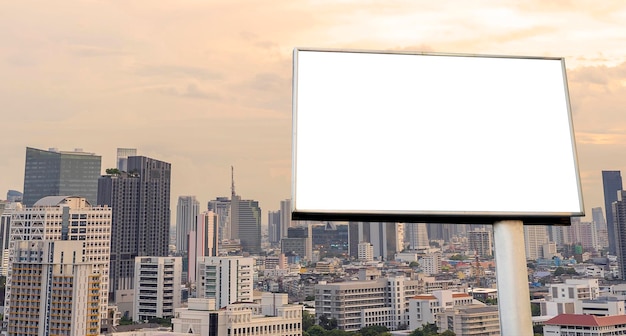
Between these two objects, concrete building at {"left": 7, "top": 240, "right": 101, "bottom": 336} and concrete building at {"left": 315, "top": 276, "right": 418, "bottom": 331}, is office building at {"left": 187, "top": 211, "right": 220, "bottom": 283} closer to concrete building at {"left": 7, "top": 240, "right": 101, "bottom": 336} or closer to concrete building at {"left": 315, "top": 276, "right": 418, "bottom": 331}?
concrete building at {"left": 315, "top": 276, "right": 418, "bottom": 331}

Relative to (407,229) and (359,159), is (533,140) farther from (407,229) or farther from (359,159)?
(407,229)

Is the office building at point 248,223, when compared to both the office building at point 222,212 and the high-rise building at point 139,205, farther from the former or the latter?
the high-rise building at point 139,205

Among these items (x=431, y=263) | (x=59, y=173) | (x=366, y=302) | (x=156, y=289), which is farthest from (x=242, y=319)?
(x=59, y=173)

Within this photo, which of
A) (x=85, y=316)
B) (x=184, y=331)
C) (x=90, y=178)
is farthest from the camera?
(x=90, y=178)

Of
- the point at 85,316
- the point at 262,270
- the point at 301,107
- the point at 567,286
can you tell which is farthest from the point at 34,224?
the point at 301,107

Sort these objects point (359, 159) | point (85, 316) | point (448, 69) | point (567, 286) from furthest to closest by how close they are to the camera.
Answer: point (567, 286)
point (85, 316)
point (448, 69)
point (359, 159)
